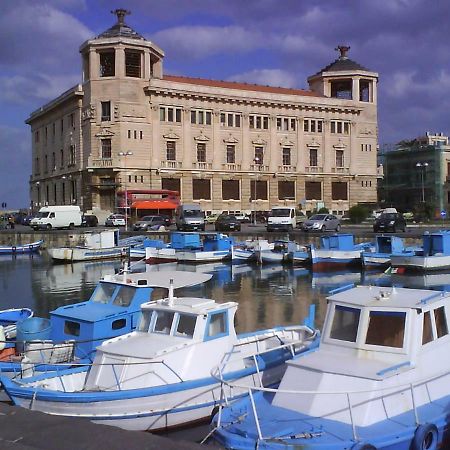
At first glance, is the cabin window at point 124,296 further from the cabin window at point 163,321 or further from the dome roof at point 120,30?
the dome roof at point 120,30

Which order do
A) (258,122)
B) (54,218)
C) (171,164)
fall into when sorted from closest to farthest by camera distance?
(54,218)
(171,164)
(258,122)

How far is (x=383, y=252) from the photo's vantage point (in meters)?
38.7

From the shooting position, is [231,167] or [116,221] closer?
[116,221]

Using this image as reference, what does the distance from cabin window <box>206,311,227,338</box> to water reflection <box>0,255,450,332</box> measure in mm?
7271

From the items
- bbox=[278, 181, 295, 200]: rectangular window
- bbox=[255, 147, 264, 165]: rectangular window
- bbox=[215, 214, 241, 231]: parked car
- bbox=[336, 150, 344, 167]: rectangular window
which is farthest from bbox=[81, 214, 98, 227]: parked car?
bbox=[336, 150, 344, 167]: rectangular window

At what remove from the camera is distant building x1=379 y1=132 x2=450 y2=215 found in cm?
9412

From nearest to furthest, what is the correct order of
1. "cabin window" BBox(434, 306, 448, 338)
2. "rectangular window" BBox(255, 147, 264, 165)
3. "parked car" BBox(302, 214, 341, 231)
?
1. "cabin window" BBox(434, 306, 448, 338)
2. "parked car" BBox(302, 214, 341, 231)
3. "rectangular window" BBox(255, 147, 264, 165)

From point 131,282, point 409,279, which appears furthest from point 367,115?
point 131,282

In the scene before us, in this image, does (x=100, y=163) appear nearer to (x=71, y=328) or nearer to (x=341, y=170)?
(x=341, y=170)

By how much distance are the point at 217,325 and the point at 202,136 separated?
223 feet

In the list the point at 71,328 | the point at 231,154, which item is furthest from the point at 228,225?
the point at 71,328

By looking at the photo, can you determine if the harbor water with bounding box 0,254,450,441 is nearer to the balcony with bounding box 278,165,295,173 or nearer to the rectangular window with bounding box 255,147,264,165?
the rectangular window with bounding box 255,147,264,165

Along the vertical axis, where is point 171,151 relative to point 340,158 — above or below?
above

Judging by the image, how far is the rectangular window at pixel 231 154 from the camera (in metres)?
81.2
